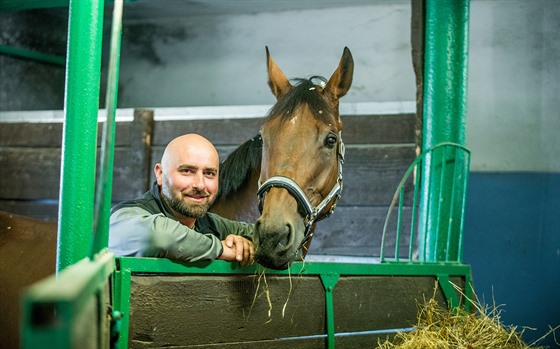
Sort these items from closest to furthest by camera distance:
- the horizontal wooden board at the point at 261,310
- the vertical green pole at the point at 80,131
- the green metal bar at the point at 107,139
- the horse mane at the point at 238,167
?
1. the green metal bar at the point at 107,139
2. the vertical green pole at the point at 80,131
3. the horizontal wooden board at the point at 261,310
4. the horse mane at the point at 238,167

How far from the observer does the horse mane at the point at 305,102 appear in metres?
2.52

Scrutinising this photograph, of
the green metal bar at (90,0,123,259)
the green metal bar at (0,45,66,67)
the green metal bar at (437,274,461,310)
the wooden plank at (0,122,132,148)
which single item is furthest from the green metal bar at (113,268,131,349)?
the green metal bar at (0,45,66,67)

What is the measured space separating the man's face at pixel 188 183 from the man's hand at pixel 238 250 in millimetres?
294

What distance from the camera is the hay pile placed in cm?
232

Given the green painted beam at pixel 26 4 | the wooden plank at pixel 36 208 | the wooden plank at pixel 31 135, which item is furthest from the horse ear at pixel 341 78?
the green painted beam at pixel 26 4

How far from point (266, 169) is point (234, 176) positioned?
54 cm

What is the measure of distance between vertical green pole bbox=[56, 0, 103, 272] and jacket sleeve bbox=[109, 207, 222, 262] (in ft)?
1.01

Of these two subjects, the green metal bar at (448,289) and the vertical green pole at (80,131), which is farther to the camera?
the green metal bar at (448,289)

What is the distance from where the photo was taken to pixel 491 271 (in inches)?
184

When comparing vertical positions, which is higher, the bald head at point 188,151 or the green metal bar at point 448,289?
the bald head at point 188,151

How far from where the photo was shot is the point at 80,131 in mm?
1539

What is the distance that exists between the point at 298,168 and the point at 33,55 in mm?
4150

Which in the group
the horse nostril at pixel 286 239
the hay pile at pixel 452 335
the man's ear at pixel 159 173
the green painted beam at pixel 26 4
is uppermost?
the green painted beam at pixel 26 4

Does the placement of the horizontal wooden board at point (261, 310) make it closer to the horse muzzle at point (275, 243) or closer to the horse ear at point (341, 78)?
the horse muzzle at point (275, 243)
